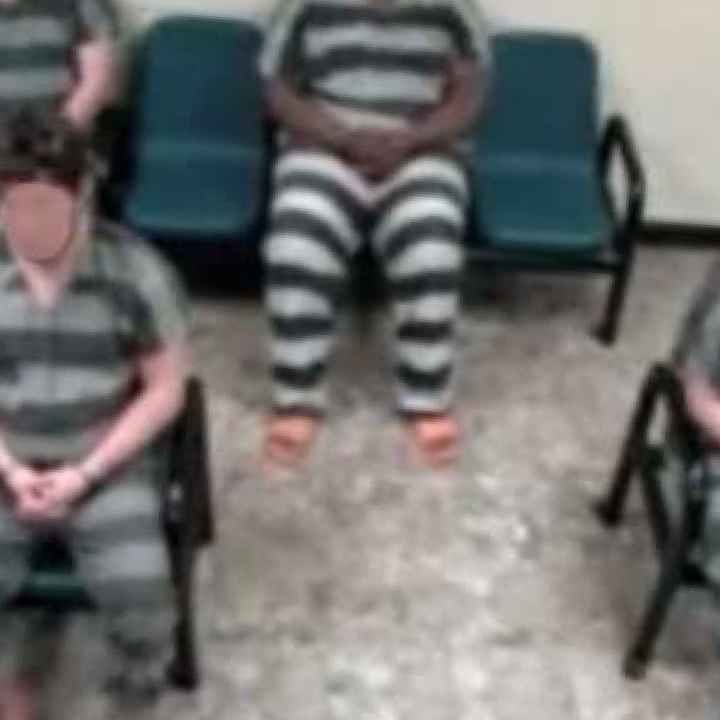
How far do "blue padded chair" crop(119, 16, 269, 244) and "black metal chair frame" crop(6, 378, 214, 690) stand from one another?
1055 millimetres

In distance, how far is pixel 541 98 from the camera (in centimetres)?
391

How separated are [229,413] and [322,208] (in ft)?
1.58

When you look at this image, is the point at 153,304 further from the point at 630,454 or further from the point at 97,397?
the point at 630,454

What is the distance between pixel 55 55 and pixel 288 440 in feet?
3.32

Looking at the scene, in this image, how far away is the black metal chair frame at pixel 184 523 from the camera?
2.67m

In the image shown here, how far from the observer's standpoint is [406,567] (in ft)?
10.4

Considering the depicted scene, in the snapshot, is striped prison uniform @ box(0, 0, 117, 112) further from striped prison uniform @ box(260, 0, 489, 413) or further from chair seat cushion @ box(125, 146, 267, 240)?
striped prison uniform @ box(260, 0, 489, 413)

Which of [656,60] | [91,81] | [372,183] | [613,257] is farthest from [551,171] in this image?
[91,81]

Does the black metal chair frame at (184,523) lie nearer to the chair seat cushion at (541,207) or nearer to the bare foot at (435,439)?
the bare foot at (435,439)

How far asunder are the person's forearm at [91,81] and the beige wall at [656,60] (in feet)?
0.97

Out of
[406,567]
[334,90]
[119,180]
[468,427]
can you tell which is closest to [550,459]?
[468,427]

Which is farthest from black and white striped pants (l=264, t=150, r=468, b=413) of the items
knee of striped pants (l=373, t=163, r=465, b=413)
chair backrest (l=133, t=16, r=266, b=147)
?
chair backrest (l=133, t=16, r=266, b=147)

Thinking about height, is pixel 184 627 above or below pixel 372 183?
below

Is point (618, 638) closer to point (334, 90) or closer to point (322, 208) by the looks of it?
point (322, 208)
